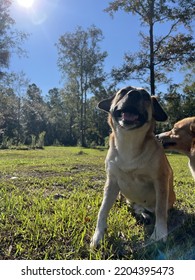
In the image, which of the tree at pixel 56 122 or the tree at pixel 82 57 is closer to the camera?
the tree at pixel 82 57

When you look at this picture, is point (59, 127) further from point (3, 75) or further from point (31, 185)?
point (31, 185)

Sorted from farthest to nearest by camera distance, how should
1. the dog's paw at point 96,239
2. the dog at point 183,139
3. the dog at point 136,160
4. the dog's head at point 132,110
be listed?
the dog at point 183,139, the dog's head at point 132,110, the dog at point 136,160, the dog's paw at point 96,239

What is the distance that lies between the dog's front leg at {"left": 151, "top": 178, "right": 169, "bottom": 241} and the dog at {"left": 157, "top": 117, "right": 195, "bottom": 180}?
5.28ft

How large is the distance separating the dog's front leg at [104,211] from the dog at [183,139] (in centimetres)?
168

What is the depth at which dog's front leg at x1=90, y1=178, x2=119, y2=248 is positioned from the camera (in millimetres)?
3077

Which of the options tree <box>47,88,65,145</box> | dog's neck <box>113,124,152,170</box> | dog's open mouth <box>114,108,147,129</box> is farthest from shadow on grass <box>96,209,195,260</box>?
tree <box>47,88,65,145</box>

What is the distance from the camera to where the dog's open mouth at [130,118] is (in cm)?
353

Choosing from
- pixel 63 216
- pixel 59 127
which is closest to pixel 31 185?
pixel 63 216

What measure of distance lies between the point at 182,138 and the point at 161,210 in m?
1.89

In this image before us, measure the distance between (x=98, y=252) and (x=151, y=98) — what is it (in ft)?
6.35

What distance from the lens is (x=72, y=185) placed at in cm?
611

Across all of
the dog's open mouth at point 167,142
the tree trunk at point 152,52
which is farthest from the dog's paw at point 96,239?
the tree trunk at point 152,52

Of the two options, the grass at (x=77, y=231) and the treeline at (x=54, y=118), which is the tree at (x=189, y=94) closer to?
the treeline at (x=54, y=118)

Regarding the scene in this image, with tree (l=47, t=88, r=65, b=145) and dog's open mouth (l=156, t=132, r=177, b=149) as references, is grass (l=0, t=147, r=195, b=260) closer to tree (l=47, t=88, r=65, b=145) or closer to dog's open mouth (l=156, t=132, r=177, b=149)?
dog's open mouth (l=156, t=132, r=177, b=149)
